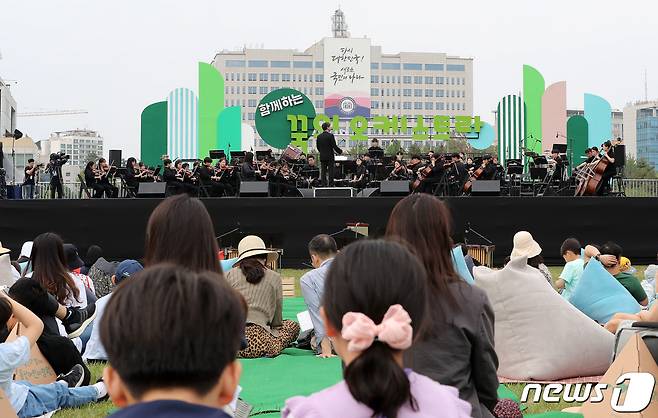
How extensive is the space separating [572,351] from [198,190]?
1269cm

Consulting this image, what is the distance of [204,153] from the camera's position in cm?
2427

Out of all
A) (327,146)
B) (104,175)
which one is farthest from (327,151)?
(104,175)

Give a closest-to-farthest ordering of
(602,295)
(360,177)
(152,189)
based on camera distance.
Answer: (602,295)
(152,189)
(360,177)

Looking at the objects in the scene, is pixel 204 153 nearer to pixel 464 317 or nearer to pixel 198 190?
pixel 198 190

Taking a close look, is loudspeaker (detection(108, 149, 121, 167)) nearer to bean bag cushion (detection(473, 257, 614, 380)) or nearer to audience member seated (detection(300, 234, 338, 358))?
audience member seated (detection(300, 234, 338, 358))

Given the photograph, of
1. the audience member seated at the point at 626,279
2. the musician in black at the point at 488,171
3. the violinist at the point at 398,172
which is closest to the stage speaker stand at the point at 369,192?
the violinist at the point at 398,172

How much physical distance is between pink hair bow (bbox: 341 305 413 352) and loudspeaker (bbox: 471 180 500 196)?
14692 millimetres

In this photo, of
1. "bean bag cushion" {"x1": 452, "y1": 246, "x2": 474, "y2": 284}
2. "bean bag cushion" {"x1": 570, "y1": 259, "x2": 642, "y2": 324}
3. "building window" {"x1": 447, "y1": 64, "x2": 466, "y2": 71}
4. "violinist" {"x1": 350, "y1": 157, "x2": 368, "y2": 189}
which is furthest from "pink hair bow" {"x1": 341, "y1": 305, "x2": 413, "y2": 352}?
"building window" {"x1": 447, "y1": 64, "x2": 466, "y2": 71}

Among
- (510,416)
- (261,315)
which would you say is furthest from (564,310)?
(261,315)

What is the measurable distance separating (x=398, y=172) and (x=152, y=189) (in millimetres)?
4992

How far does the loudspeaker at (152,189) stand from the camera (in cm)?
1648

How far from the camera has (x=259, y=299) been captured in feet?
23.1

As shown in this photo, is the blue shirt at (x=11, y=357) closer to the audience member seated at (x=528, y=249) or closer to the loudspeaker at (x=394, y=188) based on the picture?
the audience member seated at (x=528, y=249)

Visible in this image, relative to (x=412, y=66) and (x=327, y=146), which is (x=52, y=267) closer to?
(x=327, y=146)
